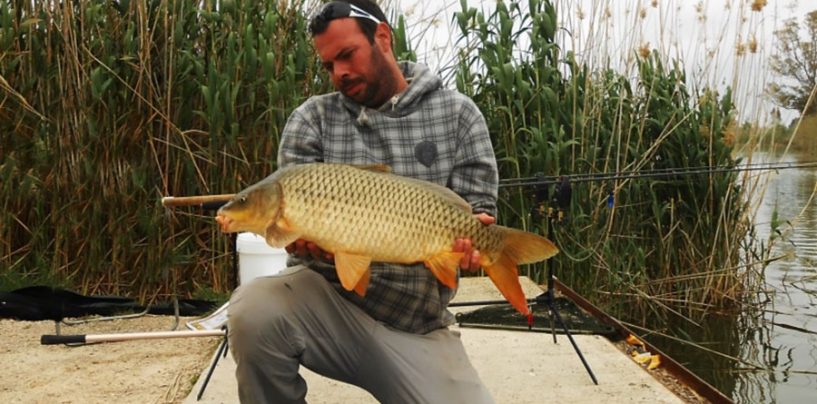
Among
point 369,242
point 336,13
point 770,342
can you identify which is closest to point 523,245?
point 369,242

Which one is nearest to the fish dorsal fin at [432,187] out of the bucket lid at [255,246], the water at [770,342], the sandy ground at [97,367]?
the sandy ground at [97,367]

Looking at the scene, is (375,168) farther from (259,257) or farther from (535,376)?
(259,257)

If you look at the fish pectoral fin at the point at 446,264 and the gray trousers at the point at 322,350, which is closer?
the fish pectoral fin at the point at 446,264

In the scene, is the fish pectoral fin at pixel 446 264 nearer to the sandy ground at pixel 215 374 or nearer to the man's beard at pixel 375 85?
the man's beard at pixel 375 85

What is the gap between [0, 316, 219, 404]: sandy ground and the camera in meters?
2.51

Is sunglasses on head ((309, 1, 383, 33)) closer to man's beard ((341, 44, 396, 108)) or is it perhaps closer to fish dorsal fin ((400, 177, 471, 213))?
man's beard ((341, 44, 396, 108))

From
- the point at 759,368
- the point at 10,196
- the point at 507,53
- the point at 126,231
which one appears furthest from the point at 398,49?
the point at 759,368

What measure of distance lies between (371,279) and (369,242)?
309 millimetres

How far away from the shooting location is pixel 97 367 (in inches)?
111

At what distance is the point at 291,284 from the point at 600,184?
274cm

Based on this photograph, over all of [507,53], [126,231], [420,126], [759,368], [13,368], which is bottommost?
[759,368]

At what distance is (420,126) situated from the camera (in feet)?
6.24

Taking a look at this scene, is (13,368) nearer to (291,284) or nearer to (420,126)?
(291,284)

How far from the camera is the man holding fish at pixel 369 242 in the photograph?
156 cm
